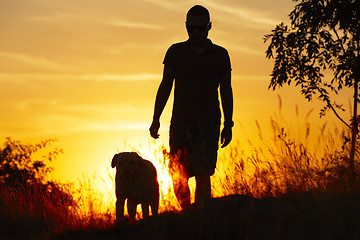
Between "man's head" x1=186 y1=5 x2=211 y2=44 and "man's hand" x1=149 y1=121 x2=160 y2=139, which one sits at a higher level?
"man's head" x1=186 y1=5 x2=211 y2=44

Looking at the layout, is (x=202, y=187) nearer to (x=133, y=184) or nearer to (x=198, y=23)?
(x=133, y=184)

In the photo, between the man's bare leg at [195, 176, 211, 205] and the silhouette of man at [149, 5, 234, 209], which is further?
the man's bare leg at [195, 176, 211, 205]

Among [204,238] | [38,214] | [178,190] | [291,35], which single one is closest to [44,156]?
[291,35]

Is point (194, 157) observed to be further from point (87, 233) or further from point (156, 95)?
point (87, 233)

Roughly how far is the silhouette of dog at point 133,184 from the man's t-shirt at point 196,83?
0.77 m

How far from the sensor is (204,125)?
25.9 feet

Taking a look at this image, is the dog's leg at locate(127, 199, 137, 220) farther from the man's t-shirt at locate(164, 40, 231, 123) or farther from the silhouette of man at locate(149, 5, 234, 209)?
the man's t-shirt at locate(164, 40, 231, 123)

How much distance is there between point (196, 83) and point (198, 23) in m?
0.76

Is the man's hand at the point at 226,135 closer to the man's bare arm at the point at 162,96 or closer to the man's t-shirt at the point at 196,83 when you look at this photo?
the man's t-shirt at the point at 196,83

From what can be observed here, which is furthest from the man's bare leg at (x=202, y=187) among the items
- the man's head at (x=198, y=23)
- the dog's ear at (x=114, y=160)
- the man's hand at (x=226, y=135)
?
the man's head at (x=198, y=23)

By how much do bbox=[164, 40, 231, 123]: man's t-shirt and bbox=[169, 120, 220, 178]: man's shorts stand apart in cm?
10

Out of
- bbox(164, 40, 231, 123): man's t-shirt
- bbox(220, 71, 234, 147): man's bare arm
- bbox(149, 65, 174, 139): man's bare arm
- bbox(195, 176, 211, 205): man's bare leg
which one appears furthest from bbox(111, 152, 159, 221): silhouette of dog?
bbox(220, 71, 234, 147): man's bare arm

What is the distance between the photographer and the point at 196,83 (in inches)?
310

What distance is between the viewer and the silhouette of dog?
7926 millimetres
